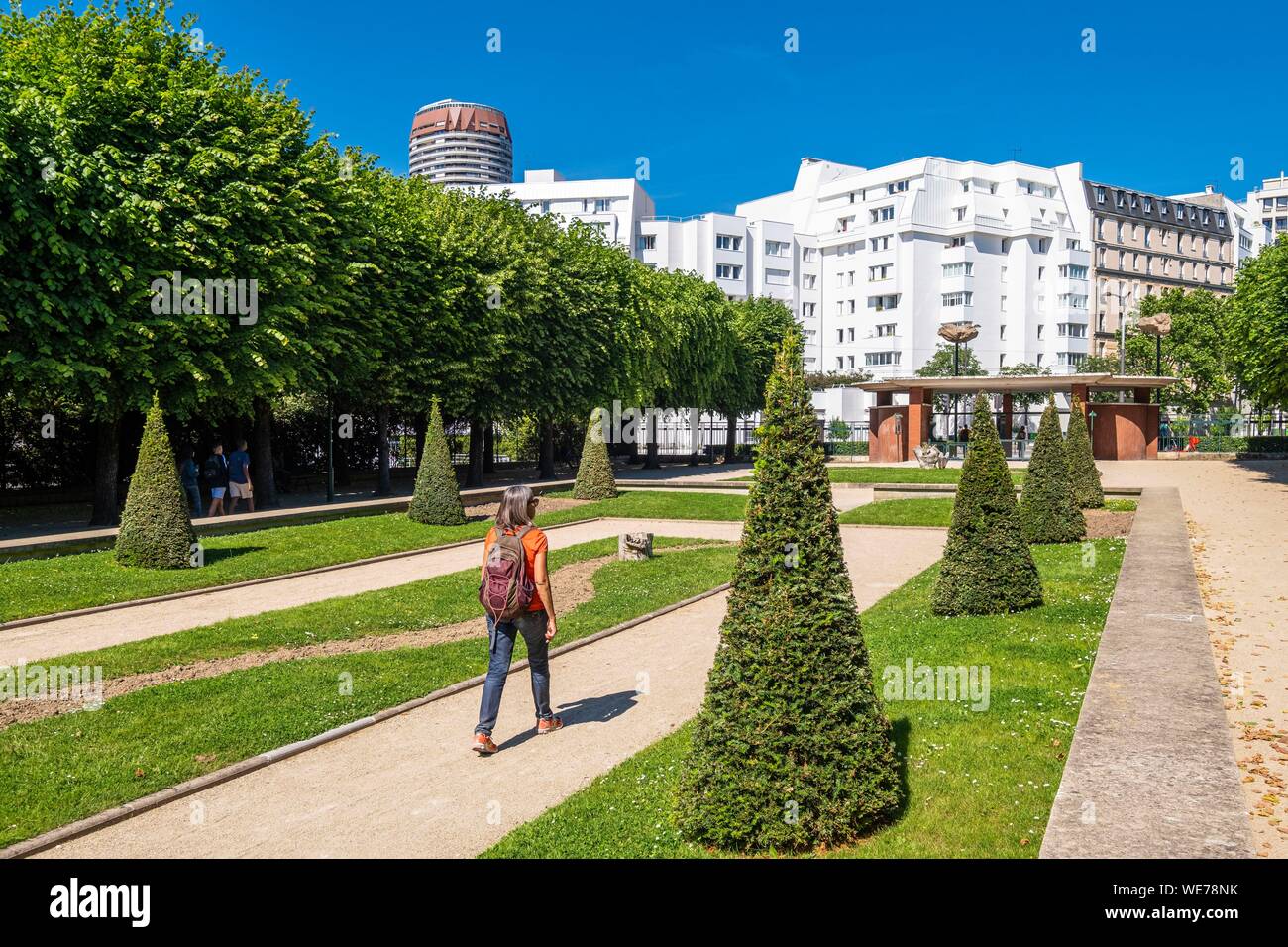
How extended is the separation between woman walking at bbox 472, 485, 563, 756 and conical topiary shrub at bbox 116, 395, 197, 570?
11415mm

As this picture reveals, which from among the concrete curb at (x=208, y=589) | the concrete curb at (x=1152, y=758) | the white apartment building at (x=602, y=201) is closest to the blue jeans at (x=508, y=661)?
the concrete curb at (x=1152, y=758)

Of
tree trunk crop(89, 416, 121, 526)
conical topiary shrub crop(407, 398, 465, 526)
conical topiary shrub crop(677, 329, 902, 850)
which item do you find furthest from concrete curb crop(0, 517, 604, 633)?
conical topiary shrub crop(677, 329, 902, 850)

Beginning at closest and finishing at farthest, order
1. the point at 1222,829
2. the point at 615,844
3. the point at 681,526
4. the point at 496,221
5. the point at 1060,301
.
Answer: the point at 1222,829, the point at 615,844, the point at 681,526, the point at 496,221, the point at 1060,301

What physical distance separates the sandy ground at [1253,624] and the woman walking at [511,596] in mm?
5126

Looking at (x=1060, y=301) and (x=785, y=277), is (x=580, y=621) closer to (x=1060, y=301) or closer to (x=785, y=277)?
(x=785, y=277)

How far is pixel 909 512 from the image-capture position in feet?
82.8

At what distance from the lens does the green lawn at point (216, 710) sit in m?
6.72

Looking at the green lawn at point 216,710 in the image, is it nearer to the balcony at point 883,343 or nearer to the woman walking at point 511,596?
the woman walking at point 511,596

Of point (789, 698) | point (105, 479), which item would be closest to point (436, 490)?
point (105, 479)

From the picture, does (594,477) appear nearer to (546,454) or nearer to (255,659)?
(546,454)

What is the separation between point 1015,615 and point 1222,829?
7411 millimetres

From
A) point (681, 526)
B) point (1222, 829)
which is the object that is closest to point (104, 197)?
point (681, 526)

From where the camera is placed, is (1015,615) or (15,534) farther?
(15,534)
